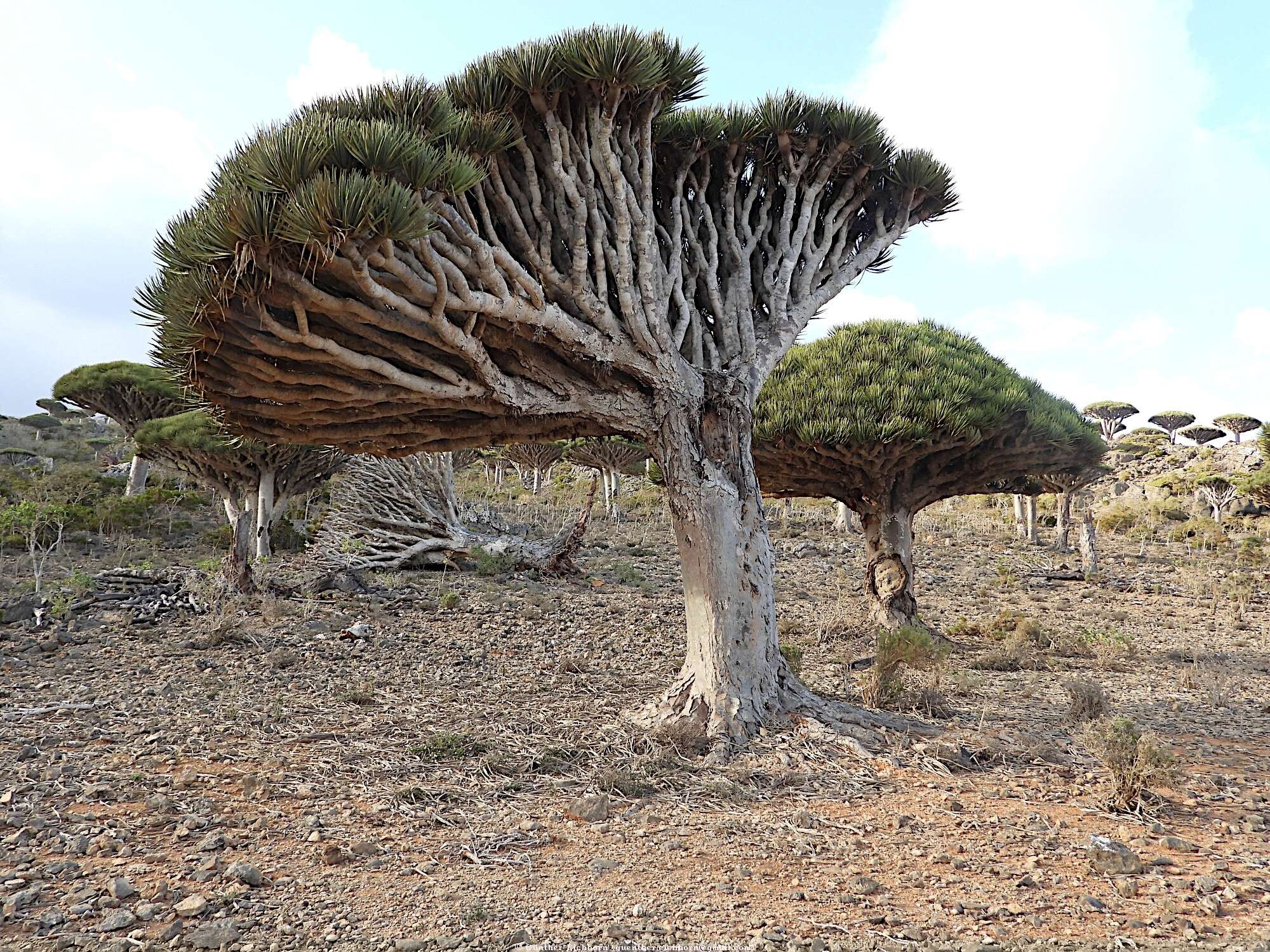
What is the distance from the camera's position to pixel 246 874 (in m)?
3.29

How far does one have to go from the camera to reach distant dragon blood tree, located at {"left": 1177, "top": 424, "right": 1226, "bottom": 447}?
4772cm

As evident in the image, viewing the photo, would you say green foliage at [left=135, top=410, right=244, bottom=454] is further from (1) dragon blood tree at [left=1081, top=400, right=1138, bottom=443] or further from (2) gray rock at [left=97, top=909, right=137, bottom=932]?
(1) dragon blood tree at [left=1081, top=400, right=1138, bottom=443]

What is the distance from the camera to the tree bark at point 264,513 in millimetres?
14672

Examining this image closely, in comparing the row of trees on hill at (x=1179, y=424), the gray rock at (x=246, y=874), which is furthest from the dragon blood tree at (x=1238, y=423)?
the gray rock at (x=246, y=874)

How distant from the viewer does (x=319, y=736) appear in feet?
17.8

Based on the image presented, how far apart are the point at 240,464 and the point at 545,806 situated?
41.8 ft

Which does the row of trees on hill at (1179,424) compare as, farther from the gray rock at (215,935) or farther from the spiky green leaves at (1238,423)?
the gray rock at (215,935)

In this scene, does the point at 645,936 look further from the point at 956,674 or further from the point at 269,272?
the point at 956,674

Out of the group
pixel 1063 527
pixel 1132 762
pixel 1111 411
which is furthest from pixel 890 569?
pixel 1111 411

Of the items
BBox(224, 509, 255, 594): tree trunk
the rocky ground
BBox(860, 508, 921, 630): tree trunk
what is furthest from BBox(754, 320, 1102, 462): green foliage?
BBox(224, 509, 255, 594): tree trunk

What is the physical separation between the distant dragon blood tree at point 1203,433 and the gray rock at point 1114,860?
54.5 m

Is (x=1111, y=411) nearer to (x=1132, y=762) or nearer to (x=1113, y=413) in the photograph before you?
(x=1113, y=413)

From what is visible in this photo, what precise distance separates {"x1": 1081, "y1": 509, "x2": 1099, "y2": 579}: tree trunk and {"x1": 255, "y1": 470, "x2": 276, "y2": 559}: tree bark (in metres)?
17.1

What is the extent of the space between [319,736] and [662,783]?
252 centimetres
